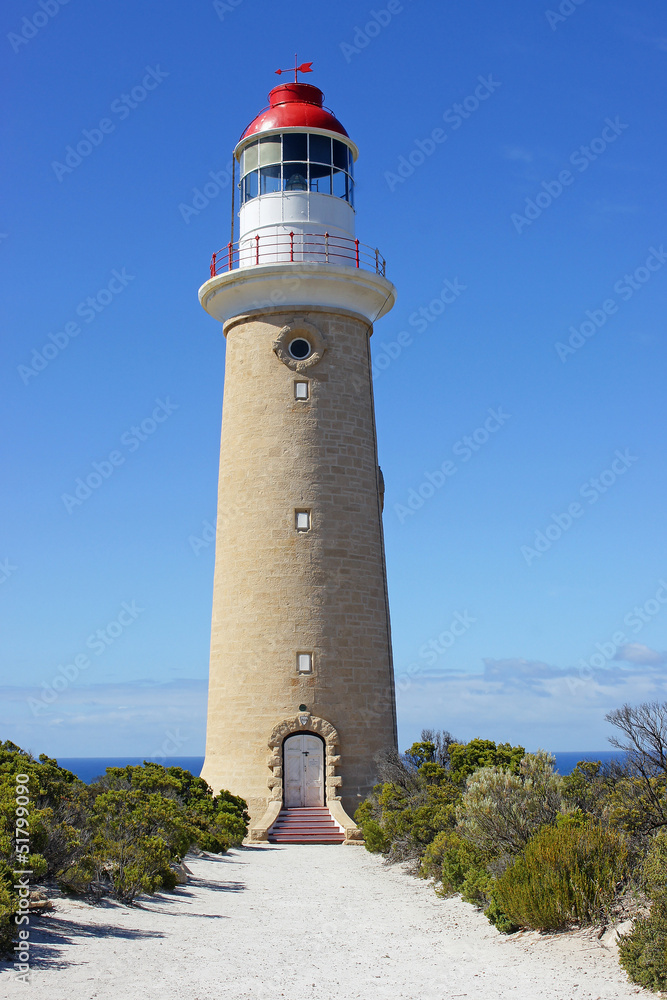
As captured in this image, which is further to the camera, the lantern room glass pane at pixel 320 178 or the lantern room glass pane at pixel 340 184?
the lantern room glass pane at pixel 340 184

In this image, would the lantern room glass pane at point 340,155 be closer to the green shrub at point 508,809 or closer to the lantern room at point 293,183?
the lantern room at point 293,183

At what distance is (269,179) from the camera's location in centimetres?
2358

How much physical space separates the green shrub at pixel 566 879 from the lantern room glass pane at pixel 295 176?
56.9ft

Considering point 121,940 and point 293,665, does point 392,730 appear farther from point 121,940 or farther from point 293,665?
point 121,940

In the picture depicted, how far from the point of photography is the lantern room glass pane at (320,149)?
2347cm

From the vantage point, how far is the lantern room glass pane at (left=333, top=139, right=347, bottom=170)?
78.0ft

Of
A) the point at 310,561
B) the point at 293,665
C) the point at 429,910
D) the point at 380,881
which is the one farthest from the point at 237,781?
the point at 429,910

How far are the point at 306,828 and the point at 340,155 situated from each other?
15.8 m

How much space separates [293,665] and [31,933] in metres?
12.2

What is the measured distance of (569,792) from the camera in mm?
13273

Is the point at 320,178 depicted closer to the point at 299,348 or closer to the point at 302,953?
the point at 299,348

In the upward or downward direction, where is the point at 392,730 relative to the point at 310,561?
downward
